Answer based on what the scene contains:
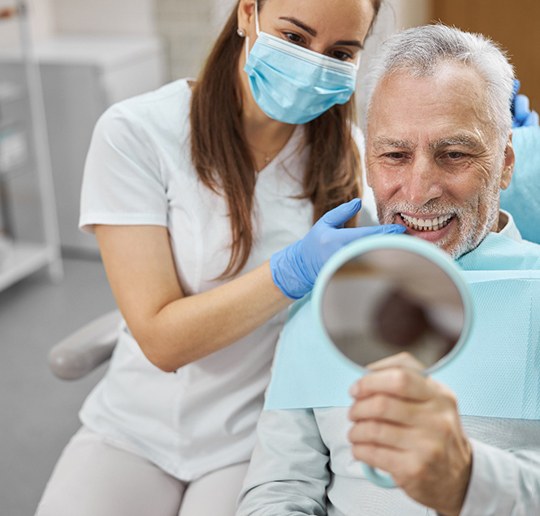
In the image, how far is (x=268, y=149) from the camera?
1.71 m

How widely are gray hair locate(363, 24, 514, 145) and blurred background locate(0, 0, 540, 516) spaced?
6.64ft

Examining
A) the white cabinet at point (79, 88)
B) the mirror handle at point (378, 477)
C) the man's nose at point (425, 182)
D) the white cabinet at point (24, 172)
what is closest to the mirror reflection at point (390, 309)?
the mirror handle at point (378, 477)

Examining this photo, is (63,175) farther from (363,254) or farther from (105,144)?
(363,254)

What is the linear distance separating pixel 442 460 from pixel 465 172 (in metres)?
0.56

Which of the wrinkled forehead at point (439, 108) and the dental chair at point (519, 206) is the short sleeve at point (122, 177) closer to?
the dental chair at point (519, 206)

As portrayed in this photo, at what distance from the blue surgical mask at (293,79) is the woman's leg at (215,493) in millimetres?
685

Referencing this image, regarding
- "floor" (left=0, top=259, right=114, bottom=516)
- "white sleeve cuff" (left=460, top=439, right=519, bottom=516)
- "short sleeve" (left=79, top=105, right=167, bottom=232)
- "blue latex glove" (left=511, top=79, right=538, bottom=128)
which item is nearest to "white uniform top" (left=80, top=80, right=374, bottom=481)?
"short sleeve" (left=79, top=105, right=167, bottom=232)

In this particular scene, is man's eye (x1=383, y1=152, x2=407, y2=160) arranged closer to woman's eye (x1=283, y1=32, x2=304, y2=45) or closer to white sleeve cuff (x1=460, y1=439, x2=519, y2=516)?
woman's eye (x1=283, y1=32, x2=304, y2=45)

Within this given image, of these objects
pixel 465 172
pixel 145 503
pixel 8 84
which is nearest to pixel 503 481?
pixel 465 172

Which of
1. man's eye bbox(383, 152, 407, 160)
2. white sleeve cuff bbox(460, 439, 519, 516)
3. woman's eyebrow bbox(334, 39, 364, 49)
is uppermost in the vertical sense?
woman's eyebrow bbox(334, 39, 364, 49)

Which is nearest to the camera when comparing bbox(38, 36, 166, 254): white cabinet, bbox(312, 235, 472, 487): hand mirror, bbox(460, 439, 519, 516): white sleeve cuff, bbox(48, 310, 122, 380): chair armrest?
bbox(312, 235, 472, 487): hand mirror

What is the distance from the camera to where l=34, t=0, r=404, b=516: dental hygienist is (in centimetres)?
154

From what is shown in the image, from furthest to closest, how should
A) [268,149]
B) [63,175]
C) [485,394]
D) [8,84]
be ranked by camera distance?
[63,175]
[8,84]
[268,149]
[485,394]

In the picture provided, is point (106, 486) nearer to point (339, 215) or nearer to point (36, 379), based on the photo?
point (339, 215)
